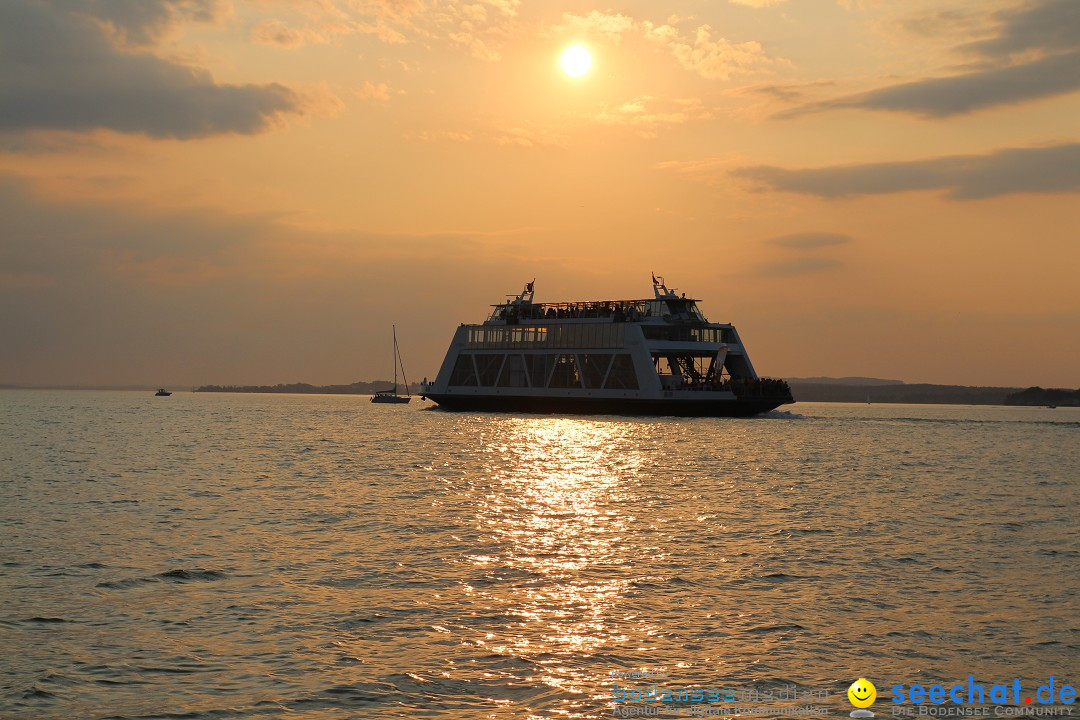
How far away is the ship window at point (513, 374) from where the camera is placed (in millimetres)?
114438

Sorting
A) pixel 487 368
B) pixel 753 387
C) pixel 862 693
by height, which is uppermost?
pixel 487 368

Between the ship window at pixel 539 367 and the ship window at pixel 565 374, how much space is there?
1.08 metres

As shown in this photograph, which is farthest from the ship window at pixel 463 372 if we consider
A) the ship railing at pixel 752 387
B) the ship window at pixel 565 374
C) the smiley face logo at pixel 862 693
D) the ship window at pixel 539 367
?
the smiley face logo at pixel 862 693

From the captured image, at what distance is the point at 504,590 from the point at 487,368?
10023 cm

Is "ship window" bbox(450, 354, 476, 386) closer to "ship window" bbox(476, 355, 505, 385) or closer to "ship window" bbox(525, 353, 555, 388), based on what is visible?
"ship window" bbox(476, 355, 505, 385)

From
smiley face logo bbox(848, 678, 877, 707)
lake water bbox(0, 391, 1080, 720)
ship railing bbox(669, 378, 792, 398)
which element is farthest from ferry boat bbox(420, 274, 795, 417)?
smiley face logo bbox(848, 678, 877, 707)

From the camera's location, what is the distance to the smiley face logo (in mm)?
12523

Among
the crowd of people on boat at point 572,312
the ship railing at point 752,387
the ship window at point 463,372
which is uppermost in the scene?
the crowd of people on boat at point 572,312

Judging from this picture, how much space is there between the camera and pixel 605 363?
104875 millimetres

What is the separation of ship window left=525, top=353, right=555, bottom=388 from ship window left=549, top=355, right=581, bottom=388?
1085mm

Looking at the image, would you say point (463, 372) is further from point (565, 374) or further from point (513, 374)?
point (565, 374)

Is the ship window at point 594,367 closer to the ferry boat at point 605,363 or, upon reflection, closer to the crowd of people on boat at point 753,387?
the ferry boat at point 605,363

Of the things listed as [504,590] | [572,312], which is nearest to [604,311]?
[572,312]

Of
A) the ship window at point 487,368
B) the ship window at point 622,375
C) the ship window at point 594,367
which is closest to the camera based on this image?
the ship window at point 622,375
